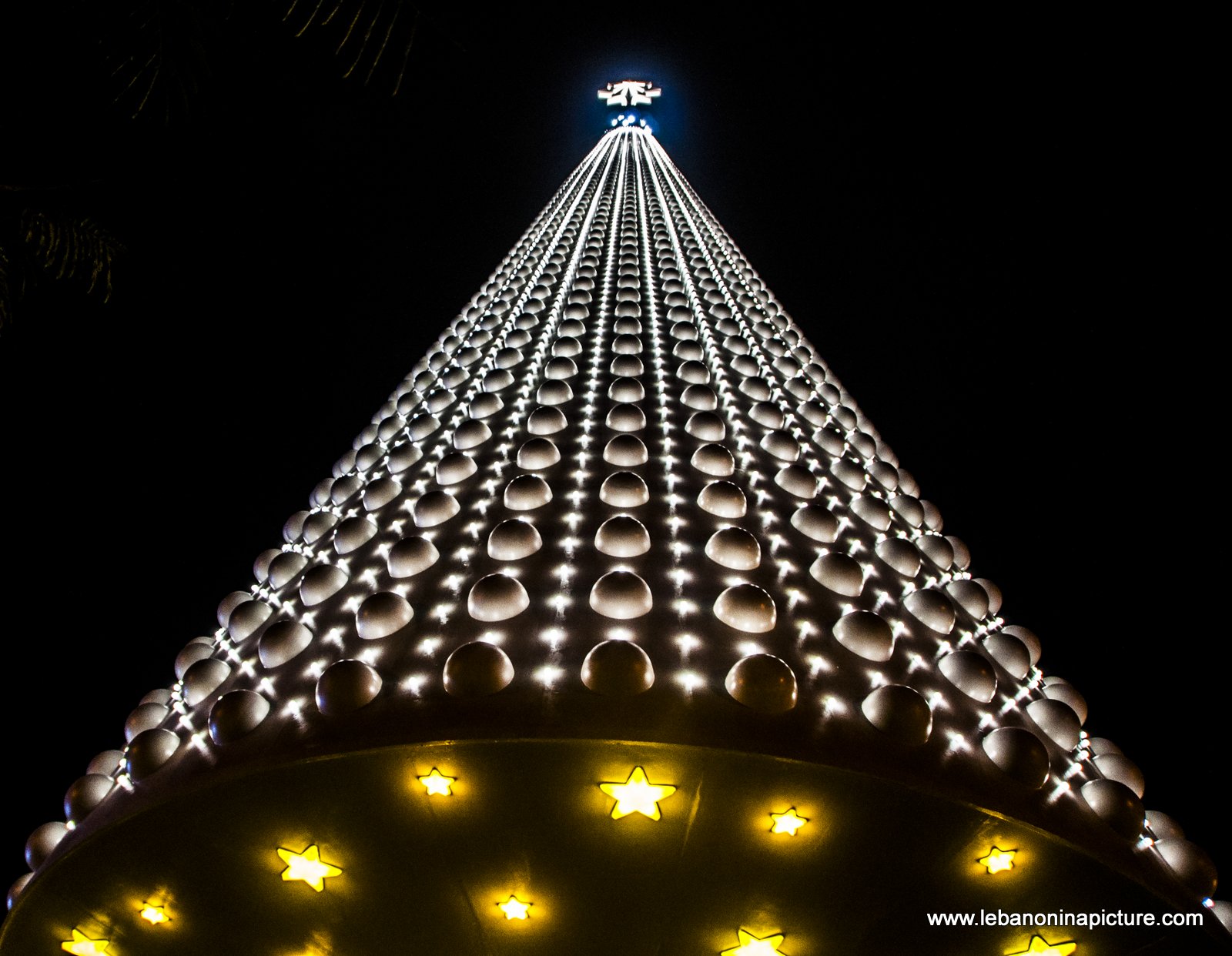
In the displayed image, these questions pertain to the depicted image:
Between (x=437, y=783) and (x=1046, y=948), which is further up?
(x=437, y=783)

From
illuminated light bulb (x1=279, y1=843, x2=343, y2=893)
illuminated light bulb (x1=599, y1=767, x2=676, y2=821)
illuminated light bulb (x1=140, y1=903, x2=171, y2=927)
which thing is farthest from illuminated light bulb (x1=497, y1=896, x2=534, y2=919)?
illuminated light bulb (x1=140, y1=903, x2=171, y2=927)

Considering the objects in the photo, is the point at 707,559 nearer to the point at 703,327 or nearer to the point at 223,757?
the point at 223,757

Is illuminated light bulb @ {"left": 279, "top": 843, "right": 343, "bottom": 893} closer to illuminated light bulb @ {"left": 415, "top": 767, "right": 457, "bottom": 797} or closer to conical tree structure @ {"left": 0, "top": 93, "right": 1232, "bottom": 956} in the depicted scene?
conical tree structure @ {"left": 0, "top": 93, "right": 1232, "bottom": 956}

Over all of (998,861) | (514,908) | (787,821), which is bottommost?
(514,908)

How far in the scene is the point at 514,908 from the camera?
3750 millimetres

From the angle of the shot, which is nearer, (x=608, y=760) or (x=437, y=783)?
(x=608, y=760)

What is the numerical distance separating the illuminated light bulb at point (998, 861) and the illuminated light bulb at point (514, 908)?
209 centimetres

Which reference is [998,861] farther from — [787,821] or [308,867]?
[308,867]

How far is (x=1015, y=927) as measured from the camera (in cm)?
364

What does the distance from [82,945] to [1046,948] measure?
4.87m

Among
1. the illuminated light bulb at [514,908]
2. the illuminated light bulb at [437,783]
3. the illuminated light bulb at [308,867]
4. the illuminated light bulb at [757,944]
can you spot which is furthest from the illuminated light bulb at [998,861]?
the illuminated light bulb at [308,867]

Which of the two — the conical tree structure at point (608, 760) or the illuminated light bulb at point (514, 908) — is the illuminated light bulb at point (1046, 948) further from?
the illuminated light bulb at point (514, 908)

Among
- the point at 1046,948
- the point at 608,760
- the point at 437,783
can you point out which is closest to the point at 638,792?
the point at 608,760

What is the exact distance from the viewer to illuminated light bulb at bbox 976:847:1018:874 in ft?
10.9
